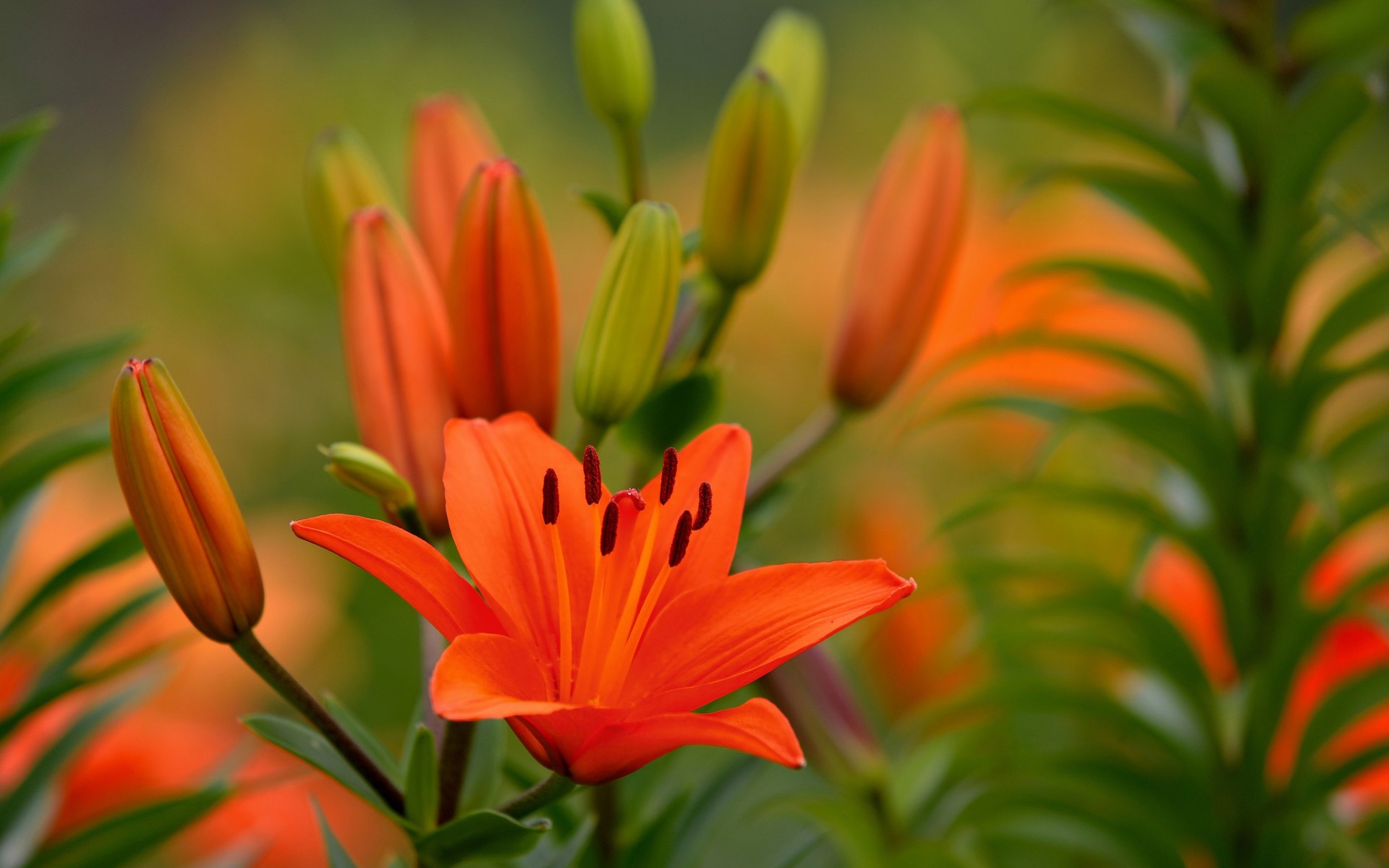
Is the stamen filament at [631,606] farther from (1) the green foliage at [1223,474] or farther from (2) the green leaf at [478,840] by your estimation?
(1) the green foliage at [1223,474]

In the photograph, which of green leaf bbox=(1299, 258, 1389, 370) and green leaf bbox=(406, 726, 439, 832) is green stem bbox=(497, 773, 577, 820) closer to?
green leaf bbox=(406, 726, 439, 832)

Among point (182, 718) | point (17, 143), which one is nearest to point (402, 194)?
point (182, 718)

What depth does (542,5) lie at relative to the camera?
102 inches

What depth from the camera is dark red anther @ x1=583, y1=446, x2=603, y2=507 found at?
0.27m

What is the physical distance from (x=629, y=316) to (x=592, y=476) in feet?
0.13

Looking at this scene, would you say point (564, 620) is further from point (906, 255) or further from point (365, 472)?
point (906, 255)

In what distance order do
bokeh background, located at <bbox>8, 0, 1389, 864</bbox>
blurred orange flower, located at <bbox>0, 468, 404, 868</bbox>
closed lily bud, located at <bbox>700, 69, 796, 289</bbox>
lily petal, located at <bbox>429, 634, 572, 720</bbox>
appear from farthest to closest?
bokeh background, located at <bbox>8, 0, 1389, 864</bbox> → blurred orange flower, located at <bbox>0, 468, 404, 868</bbox> → closed lily bud, located at <bbox>700, 69, 796, 289</bbox> → lily petal, located at <bbox>429, 634, 572, 720</bbox>

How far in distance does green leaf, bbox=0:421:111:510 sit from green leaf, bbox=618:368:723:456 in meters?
0.15

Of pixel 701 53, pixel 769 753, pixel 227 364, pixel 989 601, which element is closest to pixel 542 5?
pixel 701 53

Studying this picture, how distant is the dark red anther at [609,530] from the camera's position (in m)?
0.27

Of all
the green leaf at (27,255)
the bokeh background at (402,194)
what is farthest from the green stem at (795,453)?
the bokeh background at (402,194)

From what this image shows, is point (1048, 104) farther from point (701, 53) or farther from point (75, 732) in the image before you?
point (701, 53)

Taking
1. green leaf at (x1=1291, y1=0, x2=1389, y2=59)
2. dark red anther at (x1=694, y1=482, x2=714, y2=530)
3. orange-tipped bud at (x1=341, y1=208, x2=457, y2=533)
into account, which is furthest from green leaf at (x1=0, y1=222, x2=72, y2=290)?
green leaf at (x1=1291, y1=0, x2=1389, y2=59)

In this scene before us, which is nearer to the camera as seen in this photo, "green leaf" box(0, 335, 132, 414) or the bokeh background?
"green leaf" box(0, 335, 132, 414)
